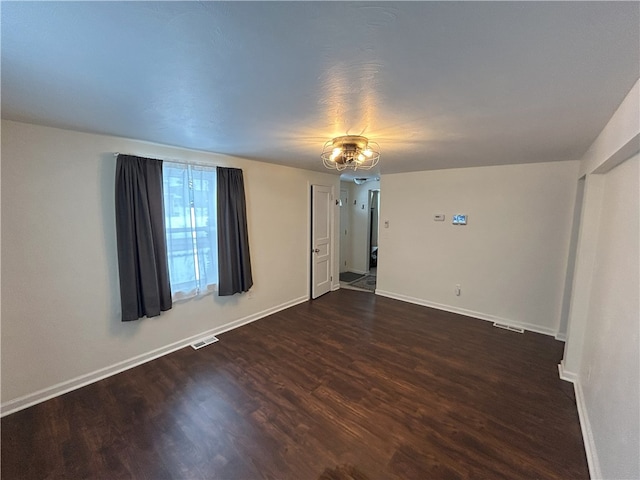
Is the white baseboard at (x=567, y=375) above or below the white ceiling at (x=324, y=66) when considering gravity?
below

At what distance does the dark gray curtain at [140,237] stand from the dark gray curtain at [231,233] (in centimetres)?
70

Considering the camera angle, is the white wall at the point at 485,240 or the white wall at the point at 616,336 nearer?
the white wall at the point at 616,336

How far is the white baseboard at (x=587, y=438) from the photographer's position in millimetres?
1612

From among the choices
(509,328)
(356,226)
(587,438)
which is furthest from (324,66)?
(356,226)

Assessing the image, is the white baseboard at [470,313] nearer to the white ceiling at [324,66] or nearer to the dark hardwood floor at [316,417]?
the dark hardwood floor at [316,417]

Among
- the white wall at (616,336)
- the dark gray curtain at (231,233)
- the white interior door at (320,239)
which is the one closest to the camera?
the white wall at (616,336)

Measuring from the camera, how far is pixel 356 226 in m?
6.88

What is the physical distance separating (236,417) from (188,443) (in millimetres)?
357

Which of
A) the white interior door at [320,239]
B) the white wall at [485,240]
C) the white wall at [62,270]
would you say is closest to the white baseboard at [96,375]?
the white wall at [62,270]

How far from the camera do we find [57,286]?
229cm

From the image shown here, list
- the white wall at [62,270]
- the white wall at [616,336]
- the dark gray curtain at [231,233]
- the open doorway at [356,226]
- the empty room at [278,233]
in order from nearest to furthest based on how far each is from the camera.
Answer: the empty room at [278,233] → the white wall at [616,336] → the white wall at [62,270] → the dark gray curtain at [231,233] → the open doorway at [356,226]

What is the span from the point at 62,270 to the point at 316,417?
256 cm

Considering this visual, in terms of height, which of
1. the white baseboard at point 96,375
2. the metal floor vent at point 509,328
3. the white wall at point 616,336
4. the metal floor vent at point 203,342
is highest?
the white wall at point 616,336

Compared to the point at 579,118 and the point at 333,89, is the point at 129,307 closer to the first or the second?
the point at 333,89
